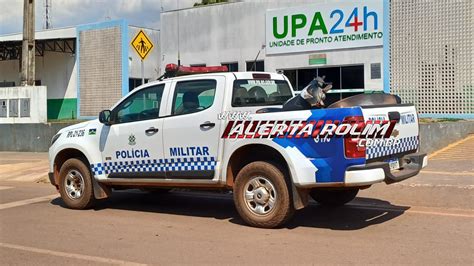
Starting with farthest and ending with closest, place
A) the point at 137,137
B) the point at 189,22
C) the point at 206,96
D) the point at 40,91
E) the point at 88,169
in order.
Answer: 1. the point at 189,22
2. the point at 40,91
3. the point at 88,169
4. the point at 137,137
5. the point at 206,96

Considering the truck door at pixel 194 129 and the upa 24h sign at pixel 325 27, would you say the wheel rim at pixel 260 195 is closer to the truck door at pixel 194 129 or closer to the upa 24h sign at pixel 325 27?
the truck door at pixel 194 129

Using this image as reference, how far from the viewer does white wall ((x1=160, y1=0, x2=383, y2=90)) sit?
75.5 feet

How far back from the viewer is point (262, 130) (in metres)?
6.73

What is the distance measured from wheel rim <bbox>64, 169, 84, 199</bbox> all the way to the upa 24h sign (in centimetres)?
1467

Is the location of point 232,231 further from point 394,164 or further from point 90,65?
point 90,65

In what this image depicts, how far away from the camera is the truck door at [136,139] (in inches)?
308

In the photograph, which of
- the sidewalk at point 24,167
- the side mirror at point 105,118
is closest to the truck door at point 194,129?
the side mirror at point 105,118

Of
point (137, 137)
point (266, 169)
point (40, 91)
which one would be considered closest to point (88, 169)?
point (137, 137)

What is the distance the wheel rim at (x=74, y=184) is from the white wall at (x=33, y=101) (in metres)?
12.5

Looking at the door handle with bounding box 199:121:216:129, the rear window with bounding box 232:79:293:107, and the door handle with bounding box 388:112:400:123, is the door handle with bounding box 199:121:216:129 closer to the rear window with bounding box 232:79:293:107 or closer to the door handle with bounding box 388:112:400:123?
the rear window with bounding box 232:79:293:107

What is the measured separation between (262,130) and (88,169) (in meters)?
3.35

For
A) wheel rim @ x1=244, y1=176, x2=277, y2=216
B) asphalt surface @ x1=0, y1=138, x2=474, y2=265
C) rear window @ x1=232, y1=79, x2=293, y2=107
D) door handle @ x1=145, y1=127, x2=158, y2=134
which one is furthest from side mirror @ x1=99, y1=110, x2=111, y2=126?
wheel rim @ x1=244, y1=176, x2=277, y2=216

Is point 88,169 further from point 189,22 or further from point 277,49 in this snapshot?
point 189,22

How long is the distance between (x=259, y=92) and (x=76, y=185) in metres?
3.44
